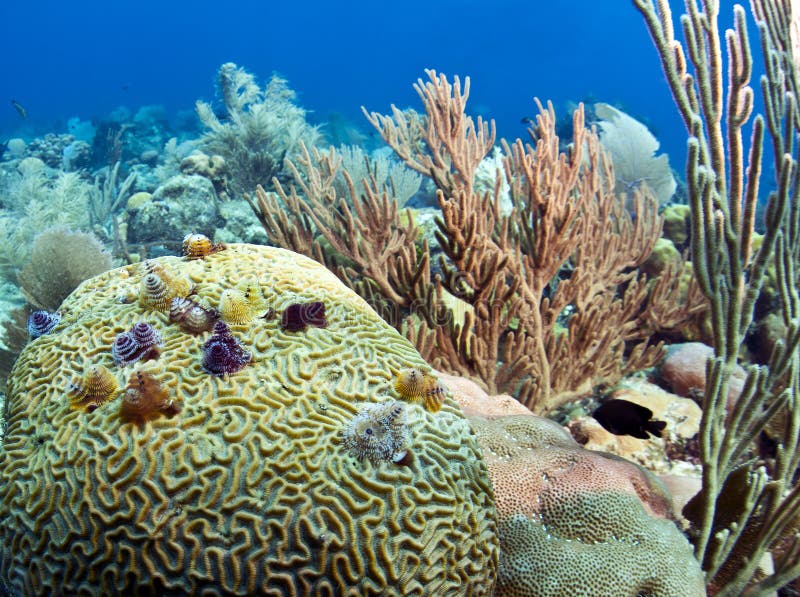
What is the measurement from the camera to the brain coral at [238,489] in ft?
5.29

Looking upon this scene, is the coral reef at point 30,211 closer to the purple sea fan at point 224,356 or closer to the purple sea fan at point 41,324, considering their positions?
the purple sea fan at point 41,324

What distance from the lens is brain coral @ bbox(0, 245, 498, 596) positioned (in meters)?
1.61

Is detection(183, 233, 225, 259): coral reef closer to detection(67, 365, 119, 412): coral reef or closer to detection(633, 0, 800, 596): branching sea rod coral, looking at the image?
detection(67, 365, 119, 412): coral reef

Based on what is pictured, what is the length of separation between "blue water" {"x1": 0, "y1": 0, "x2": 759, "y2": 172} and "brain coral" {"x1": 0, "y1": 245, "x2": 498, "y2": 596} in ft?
267

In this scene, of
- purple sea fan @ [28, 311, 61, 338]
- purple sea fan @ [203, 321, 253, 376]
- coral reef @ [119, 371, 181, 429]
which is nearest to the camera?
coral reef @ [119, 371, 181, 429]

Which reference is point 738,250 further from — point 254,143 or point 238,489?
point 254,143

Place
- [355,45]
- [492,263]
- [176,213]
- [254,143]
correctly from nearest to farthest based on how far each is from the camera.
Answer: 1. [492,263]
2. [176,213]
3. [254,143]
4. [355,45]

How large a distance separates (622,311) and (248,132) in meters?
8.34

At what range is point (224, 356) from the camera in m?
2.02

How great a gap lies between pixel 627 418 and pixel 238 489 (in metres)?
2.33

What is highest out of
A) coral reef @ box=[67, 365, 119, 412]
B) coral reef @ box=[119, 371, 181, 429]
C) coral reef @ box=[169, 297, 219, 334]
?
coral reef @ box=[169, 297, 219, 334]

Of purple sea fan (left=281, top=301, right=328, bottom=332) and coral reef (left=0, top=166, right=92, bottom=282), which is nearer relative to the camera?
purple sea fan (left=281, top=301, right=328, bottom=332)

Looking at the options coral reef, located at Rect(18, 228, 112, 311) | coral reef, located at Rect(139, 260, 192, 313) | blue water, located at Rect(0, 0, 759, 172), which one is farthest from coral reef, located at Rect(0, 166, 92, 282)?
blue water, located at Rect(0, 0, 759, 172)

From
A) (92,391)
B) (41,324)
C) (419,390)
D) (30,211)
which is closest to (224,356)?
(92,391)
